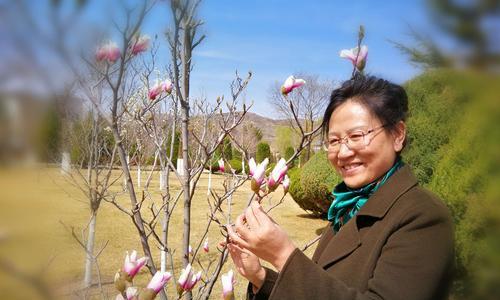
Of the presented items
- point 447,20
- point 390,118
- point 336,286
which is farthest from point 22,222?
point 390,118

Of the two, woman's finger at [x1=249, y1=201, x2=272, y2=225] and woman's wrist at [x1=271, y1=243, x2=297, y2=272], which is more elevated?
woman's finger at [x1=249, y1=201, x2=272, y2=225]

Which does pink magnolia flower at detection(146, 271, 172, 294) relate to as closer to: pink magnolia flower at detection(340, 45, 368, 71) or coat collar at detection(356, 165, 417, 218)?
coat collar at detection(356, 165, 417, 218)

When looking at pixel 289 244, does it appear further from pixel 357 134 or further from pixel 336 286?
pixel 357 134

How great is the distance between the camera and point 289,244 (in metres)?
1.11

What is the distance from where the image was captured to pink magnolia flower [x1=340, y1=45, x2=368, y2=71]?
65.9 inches

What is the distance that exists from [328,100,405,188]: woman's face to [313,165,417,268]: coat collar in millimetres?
62

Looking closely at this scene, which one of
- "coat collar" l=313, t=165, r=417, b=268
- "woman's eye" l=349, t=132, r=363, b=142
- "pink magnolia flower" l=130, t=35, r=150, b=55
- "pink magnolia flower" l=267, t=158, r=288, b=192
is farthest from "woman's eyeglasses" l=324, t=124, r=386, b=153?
"pink magnolia flower" l=130, t=35, r=150, b=55

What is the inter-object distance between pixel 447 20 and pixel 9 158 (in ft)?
1.06

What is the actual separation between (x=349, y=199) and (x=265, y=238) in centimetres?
63

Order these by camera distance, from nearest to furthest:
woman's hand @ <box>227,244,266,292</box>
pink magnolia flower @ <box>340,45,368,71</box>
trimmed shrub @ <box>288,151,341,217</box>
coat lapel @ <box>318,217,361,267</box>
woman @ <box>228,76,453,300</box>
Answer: woman @ <box>228,76,453,300</box>, woman's hand @ <box>227,244,266,292</box>, coat lapel @ <box>318,217,361,267</box>, pink magnolia flower @ <box>340,45,368,71</box>, trimmed shrub @ <box>288,151,341,217</box>

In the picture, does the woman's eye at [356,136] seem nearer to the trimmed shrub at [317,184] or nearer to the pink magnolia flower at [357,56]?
the pink magnolia flower at [357,56]

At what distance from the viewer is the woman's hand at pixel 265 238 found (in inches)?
43.3

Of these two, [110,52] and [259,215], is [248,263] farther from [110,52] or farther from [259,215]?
[110,52]

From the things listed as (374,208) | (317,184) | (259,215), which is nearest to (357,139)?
(374,208)
